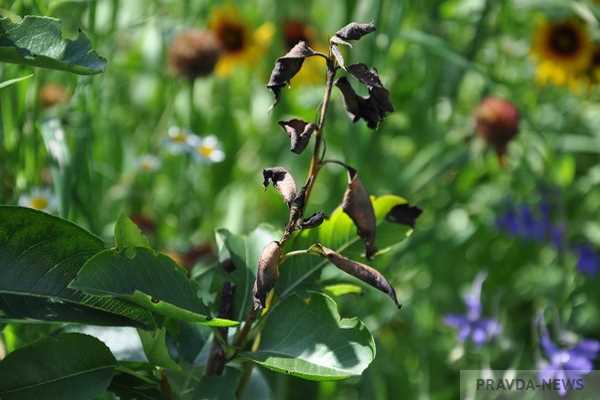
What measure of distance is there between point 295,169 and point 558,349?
2.33 ft

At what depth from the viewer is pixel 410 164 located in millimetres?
1783

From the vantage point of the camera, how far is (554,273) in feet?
5.49

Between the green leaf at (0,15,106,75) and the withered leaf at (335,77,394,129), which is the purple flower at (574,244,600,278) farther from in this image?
the green leaf at (0,15,106,75)

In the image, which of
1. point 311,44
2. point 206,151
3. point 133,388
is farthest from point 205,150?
point 133,388

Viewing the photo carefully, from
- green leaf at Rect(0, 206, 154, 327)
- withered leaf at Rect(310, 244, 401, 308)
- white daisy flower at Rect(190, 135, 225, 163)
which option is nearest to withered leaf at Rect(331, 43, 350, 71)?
withered leaf at Rect(310, 244, 401, 308)

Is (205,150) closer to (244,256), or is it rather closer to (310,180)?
(244,256)

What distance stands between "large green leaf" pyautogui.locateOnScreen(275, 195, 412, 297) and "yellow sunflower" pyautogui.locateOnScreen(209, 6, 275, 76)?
1.21m

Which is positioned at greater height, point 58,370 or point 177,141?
point 177,141

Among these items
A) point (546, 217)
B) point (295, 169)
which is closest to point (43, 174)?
point (295, 169)

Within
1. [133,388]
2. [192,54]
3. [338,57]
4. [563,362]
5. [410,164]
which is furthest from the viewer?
[410,164]

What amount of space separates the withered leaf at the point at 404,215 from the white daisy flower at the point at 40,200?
61cm

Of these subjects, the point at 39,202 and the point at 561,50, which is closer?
the point at 39,202

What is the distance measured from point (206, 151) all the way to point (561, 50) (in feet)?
2.60

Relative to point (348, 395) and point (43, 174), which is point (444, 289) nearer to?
point (348, 395)
